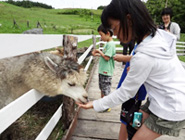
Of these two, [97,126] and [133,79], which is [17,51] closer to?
[133,79]

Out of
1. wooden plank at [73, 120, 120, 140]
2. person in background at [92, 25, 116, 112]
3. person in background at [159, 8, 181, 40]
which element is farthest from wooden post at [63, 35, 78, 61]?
person in background at [159, 8, 181, 40]

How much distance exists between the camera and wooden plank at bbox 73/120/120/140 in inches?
98.0

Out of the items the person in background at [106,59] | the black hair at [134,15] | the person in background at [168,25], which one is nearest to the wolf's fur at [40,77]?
the black hair at [134,15]

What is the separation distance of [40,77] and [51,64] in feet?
0.64

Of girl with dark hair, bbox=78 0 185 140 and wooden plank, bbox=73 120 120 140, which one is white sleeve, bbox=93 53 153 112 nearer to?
girl with dark hair, bbox=78 0 185 140

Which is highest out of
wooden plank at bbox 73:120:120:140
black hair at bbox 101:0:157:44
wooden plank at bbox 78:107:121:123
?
black hair at bbox 101:0:157:44

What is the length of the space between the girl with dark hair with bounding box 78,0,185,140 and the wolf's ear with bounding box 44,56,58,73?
0.82 m

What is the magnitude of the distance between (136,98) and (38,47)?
3.81 ft

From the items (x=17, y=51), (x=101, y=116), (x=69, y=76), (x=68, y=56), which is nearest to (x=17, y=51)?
(x=17, y=51)

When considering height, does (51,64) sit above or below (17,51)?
below

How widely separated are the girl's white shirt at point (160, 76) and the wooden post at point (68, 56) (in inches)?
45.1

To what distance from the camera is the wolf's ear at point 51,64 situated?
1.78m

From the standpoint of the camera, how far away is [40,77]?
1771mm

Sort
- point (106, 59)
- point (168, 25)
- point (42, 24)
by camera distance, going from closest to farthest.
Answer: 1. point (106, 59)
2. point (168, 25)
3. point (42, 24)
